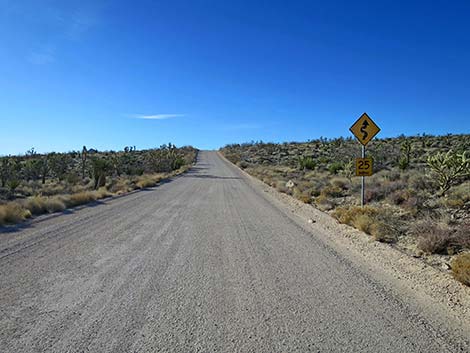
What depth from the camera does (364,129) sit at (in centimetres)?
1305

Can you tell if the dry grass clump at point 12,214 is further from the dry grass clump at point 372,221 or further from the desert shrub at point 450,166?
the desert shrub at point 450,166

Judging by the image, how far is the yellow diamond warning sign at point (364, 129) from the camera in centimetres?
1297

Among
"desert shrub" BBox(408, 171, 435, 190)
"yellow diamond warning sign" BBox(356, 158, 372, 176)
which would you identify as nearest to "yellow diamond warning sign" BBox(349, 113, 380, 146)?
"yellow diamond warning sign" BBox(356, 158, 372, 176)

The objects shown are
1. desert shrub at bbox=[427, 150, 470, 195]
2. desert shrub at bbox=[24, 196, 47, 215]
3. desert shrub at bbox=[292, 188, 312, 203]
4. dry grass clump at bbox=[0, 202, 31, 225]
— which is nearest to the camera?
dry grass clump at bbox=[0, 202, 31, 225]

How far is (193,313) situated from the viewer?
14.9ft

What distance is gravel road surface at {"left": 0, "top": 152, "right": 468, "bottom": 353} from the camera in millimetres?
3848

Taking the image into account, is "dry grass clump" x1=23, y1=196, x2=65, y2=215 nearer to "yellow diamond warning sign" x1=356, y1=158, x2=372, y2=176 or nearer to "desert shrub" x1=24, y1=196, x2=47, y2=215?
"desert shrub" x1=24, y1=196, x2=47, y2=215

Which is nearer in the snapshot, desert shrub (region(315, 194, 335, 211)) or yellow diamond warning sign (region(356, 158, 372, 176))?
yellow diamond warning sign (region(356, 158, 372, 176))

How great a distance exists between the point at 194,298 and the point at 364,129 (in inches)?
401

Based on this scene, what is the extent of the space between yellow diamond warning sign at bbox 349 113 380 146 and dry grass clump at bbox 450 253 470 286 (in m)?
7.31

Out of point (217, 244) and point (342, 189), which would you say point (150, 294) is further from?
point (342, 189)

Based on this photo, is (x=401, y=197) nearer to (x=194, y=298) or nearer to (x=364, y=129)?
(x=364, y=129)

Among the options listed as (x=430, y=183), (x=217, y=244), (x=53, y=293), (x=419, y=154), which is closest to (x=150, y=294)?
(x=53, y=293)

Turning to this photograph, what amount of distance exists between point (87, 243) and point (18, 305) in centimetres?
364
